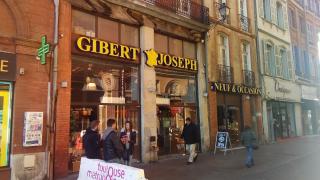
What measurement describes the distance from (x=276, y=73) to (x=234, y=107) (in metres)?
6.98

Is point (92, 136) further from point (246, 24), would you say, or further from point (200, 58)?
point (246, 24)

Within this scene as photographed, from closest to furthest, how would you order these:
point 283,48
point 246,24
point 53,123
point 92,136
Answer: point 92,136 < point 53,123 < point 246,24 < point 283,48

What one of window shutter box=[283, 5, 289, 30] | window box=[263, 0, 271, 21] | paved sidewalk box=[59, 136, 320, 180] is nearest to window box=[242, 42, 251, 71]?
window box=[263, 0, 271, 21]

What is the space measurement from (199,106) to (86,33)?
7.13 metres

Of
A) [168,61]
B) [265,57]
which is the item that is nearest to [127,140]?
[168,61]

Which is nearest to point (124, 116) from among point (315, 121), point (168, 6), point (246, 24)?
point (168, 6)

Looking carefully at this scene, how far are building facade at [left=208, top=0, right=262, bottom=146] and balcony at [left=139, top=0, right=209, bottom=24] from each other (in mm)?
946

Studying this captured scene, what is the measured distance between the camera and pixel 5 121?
1003 cm

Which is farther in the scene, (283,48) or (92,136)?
(283,48)

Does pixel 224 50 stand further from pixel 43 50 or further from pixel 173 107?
pixel 43 50

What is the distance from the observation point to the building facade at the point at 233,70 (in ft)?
61.0

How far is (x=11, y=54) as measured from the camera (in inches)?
400

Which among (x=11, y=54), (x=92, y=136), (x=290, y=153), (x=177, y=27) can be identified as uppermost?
(x=177, y=27)

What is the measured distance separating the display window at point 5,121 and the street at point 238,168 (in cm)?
416
